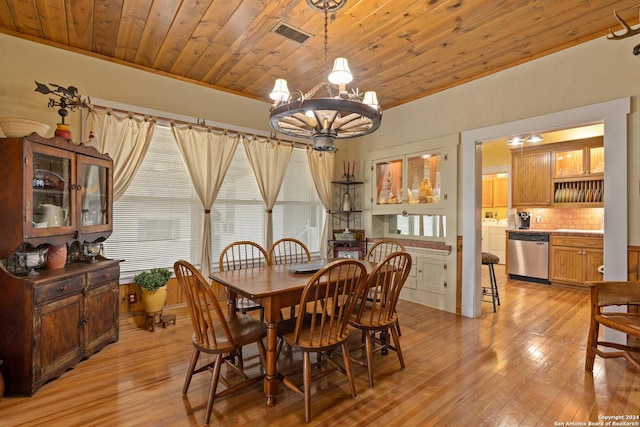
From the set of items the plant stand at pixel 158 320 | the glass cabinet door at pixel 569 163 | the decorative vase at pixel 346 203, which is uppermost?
the glass cabinet door at pixel 569 163

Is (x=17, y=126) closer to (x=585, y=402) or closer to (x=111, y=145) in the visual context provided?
(x=111, y=145)

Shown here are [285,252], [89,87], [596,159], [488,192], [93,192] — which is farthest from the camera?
[488,192]

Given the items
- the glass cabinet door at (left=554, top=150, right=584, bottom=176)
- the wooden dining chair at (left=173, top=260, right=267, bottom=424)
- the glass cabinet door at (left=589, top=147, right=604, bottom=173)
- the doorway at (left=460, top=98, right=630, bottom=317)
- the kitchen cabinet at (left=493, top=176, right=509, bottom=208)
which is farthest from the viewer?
the kitchen cabinet at (left=493, top=176, right=509, bottom=208)

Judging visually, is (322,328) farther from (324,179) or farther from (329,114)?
(324,179)

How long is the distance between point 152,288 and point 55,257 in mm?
886

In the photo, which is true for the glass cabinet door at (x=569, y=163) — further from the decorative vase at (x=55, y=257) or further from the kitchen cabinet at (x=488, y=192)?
the decorative vase at (x=55, y=257)

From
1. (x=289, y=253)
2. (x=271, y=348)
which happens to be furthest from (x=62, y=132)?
(x=289, y=253)

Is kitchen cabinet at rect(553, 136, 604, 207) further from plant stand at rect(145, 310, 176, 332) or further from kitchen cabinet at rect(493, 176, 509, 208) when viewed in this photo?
plant stand at rect(145, 310, 176, 332)

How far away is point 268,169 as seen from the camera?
428cm

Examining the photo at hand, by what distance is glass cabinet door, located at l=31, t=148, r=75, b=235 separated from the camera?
2.28 meters

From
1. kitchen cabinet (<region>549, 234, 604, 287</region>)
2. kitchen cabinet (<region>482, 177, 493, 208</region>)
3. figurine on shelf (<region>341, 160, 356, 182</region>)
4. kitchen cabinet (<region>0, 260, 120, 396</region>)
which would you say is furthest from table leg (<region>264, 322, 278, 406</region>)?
kitchen cabinet (<region>482, 177, 493, 208</region>)

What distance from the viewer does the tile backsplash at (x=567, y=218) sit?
547 cm

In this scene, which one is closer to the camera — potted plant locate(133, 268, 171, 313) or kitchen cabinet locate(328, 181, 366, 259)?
potted plant locate(133, 268, 171, 313)

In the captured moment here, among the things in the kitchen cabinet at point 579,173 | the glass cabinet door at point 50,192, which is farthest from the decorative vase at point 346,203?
the kitchen cabinet at point 579,173
